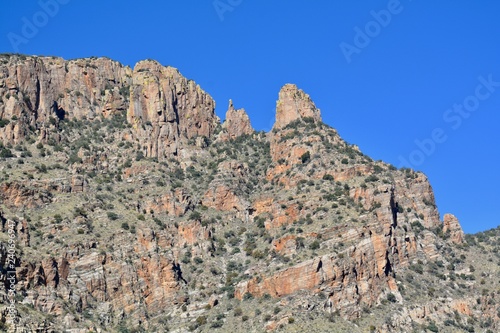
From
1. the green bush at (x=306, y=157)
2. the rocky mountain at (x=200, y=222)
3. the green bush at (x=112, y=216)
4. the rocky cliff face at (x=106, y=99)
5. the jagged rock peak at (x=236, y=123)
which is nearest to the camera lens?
the rocky mountain at (x=200, y=222)

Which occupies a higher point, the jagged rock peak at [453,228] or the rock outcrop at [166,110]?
the rock outcrop at [166,110]

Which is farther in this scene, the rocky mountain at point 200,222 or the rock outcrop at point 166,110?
the rock outcrop at point 166,110

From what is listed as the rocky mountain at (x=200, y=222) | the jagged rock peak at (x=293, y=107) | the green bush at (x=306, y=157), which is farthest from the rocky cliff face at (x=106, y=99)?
the green bush at (x=306, y=157)

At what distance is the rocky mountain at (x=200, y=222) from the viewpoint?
128m

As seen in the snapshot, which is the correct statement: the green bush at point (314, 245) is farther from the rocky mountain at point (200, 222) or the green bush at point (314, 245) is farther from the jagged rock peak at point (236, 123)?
the jagged rock peak at point (236, 123)

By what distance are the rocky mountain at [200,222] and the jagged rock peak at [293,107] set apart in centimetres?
34

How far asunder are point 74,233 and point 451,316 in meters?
62.4

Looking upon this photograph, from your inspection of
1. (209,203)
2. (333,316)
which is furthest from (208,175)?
(333,316)

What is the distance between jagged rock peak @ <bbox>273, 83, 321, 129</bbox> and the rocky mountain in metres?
0.34

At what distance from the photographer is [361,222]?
14225 cm

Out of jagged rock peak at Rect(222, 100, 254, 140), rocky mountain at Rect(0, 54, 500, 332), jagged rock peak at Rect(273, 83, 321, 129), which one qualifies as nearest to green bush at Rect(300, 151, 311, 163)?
rocky mountain at Rect(0, 54, 500, 332)

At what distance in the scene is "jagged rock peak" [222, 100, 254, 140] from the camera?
190 meters

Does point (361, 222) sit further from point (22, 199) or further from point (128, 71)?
point (128, 71)

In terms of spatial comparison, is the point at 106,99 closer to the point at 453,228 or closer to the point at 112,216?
the point at 112,216
